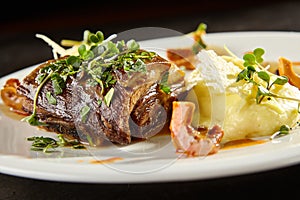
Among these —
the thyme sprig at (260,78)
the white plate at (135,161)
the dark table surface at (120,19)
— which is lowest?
the white plate at (135,161)

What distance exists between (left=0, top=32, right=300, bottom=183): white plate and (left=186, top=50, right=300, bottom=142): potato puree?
173 mm

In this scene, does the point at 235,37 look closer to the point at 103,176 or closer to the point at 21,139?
the point at 21,139

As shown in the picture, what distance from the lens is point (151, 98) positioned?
2.90 metres

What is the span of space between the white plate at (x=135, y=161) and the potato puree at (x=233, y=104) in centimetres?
17

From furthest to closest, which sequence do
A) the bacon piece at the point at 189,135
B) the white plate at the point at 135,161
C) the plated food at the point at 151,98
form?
the plated food at the point at 151,98 < the bacon piece at the point at 189,135 < the white plate at the point at 135,161

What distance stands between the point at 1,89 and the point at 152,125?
109 cm

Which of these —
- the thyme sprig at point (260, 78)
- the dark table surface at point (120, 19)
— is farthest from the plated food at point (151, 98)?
the dark table surface at point (120, 19)

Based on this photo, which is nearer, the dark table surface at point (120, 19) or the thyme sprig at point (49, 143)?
the thyme sprig at point (49, 143)

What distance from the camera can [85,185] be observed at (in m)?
2.72

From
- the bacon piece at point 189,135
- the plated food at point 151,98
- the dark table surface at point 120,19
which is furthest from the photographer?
the dark table surface at point 120,19

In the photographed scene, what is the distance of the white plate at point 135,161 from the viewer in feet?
7.42

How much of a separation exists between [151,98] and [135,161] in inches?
18.3

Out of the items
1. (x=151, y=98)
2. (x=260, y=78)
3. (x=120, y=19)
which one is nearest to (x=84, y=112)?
(x=151, y=98)

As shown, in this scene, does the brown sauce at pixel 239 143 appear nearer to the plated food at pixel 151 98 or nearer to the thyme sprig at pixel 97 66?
the plated food at pixel 151 98
